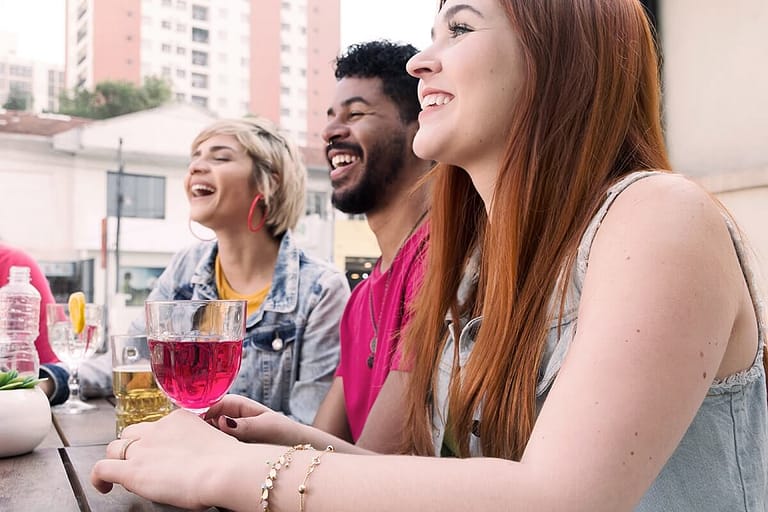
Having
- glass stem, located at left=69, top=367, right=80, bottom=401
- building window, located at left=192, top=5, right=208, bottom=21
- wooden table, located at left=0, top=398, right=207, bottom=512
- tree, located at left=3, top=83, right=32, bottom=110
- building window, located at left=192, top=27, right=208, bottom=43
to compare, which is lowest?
glass stem, located at left=69, top=367, right=80, bottom=401

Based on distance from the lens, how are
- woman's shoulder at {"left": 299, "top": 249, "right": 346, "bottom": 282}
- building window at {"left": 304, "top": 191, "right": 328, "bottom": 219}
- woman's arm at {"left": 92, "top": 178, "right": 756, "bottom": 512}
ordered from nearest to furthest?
woman's arm at {"left": 92, "top": 178, "right": 756, "bottom": 512}, woman's shoulder at {"left": 299, "top": 249, "right": 346, "bottom": 282}, building window at {"left": 304, "top": 191, "right": 328, "bottom": 219}

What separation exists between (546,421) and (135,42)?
3371 mm

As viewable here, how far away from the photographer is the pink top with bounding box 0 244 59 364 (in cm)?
229

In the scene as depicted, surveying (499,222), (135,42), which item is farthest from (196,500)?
(135,42)

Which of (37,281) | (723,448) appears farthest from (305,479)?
(37,281)

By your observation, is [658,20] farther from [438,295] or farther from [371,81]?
[438,295]

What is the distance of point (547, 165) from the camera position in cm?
94

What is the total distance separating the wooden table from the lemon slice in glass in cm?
36

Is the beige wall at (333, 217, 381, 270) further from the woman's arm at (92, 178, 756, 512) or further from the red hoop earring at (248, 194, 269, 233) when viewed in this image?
the woman's arm at (92, 178, 756, 512)

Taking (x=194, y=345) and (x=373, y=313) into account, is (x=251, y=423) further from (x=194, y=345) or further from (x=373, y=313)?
(x=373, y=313)

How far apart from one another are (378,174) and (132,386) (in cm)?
88

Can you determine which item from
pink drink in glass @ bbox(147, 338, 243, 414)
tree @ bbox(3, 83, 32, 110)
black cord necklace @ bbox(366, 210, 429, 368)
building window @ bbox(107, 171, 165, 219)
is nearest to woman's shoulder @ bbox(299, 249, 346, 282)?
black cord necklace @ bbox(366, 210, 429, 368)

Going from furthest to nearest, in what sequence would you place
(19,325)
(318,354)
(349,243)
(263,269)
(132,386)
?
(349,243), (263,269), (318,354), (19,325), (132,386)

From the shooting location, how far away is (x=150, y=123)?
343 cm
